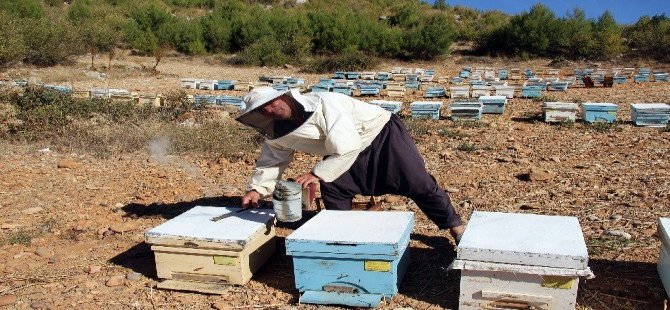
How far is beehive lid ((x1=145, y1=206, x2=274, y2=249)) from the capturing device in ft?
10.5

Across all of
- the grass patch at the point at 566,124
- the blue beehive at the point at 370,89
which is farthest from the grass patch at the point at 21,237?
the blue beehive at the point at 370,89

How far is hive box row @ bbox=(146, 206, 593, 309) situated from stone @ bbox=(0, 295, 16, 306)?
0.83 metres

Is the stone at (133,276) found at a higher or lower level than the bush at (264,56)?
lower

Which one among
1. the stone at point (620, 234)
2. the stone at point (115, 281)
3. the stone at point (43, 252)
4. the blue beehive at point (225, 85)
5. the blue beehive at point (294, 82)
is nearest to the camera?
the stone at point (115, 281)

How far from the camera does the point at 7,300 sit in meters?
3.31

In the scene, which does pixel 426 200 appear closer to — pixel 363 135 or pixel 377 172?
pixel 377 172

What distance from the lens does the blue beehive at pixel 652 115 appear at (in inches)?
320

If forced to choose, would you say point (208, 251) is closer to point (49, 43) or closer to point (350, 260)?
point (350, 260)

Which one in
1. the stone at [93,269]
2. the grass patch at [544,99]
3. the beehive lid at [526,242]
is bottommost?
the stone at [93,269]

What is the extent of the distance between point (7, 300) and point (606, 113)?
317 inches

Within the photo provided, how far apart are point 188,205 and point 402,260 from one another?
98.9 inches

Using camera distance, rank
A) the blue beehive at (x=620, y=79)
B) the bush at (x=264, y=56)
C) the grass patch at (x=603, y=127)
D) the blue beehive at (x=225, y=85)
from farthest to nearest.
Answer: the bush at (x=264, y=56), the blue beehive at (x=620, y=79), the blue beehive at (x=225, y=85), the grass patch at (x=603, y=127)

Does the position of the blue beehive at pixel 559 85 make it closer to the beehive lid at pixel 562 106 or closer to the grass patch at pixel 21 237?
the beehive lid at pixel 562 106

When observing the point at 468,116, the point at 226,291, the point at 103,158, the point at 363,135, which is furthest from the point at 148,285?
the point at 468,116
